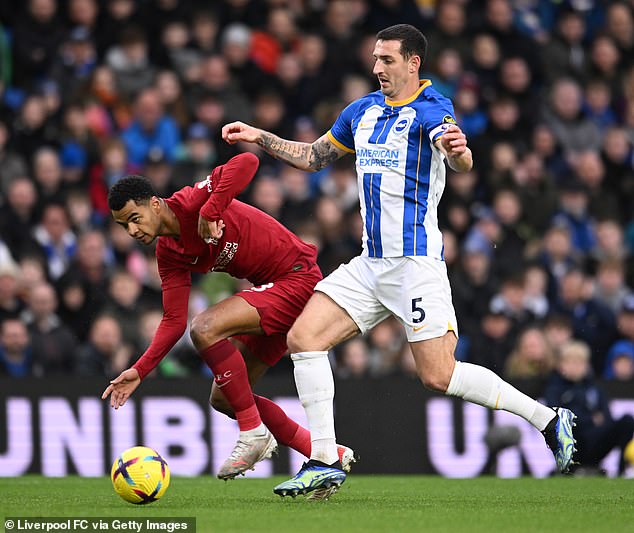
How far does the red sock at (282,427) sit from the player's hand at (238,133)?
1.66 m

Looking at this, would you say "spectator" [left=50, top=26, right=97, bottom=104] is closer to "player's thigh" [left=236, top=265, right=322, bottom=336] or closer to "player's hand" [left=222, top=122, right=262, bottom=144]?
"player's thigh" [left=236, top=265, right=322, bottom=336]

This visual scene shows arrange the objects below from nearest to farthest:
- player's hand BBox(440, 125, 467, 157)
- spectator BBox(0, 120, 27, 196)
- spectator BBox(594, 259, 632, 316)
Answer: player's hand BBox(440, 125, 467, 157)
spectator BBox(0, 120, 27, 196)
spectator BBox(594, 259, 632, 316)

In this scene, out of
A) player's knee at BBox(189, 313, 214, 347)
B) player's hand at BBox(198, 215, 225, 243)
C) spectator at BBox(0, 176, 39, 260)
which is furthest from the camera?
spectator at BBox(0, 176, 39, 260)

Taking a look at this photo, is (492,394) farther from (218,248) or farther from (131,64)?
(131,64)

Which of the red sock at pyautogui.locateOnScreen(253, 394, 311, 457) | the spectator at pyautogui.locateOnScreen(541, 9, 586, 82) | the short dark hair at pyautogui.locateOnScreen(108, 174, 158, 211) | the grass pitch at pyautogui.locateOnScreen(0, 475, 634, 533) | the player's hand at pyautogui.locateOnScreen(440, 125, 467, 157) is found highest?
the spectator at pyautogui.locateOnScreen(541, 9, 586, 82)

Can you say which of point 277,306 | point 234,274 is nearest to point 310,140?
point 234,274

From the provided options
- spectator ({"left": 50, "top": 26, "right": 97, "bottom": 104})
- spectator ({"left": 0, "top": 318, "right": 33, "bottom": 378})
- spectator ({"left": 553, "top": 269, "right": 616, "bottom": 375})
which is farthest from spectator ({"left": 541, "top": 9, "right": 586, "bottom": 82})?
spectator ({"left": 0, "top": 318, "right": 33, "bottom": 378})

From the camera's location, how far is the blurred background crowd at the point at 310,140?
1238 cm

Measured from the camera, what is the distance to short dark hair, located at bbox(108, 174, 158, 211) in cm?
775

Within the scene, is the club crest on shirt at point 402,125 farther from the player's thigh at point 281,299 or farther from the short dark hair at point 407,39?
the player's thigh at point 281,299

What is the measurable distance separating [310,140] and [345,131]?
5.92 meters

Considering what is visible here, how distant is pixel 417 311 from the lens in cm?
765

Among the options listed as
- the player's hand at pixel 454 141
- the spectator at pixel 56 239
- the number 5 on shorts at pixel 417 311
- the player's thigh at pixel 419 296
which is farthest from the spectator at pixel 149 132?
the player's hand at pixel 454 141

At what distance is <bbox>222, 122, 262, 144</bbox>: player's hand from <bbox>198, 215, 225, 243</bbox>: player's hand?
0.48 meters
